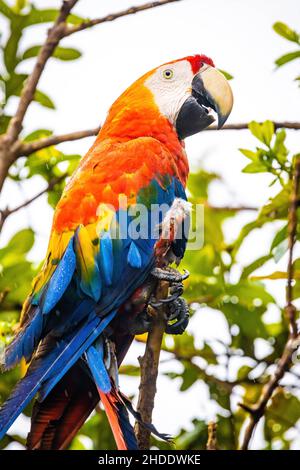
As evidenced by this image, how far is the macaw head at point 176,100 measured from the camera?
3465 millimetres

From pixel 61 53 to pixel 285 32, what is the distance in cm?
106

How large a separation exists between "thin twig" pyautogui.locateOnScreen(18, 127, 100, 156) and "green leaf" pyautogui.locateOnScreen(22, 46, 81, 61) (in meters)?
0.98

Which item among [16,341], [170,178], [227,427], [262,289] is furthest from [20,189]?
[227,427]

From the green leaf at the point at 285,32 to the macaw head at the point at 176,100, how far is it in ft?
1.10

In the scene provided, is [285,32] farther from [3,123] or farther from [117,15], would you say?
[3,123]

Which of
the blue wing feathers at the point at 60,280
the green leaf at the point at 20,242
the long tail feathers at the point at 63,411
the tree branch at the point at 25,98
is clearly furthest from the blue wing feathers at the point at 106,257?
the green leaf at the point at 20,242

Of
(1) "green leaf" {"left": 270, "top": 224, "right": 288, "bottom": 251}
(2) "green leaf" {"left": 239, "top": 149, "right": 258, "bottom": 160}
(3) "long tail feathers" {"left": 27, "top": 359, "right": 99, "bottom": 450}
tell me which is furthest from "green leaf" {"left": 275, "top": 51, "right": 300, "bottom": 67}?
(3) "long tail feathers" {"left": 27, "top": 359, "right": 99, "bottom": 450}

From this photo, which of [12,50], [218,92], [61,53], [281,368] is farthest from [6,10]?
[281,368]

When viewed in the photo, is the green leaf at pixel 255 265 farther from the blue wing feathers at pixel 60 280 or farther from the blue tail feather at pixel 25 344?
the blue tail feather at pixel 25 344

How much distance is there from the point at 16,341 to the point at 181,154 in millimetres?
1234

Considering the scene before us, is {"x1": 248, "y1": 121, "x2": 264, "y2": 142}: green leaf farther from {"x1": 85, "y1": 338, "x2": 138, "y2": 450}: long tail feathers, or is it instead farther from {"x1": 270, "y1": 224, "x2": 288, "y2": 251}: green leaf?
{"x1": 85, "y1": 338, "x2": 138, "y2": 450}: long tail feathers

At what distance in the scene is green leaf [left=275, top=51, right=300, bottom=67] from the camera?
339 centimetres

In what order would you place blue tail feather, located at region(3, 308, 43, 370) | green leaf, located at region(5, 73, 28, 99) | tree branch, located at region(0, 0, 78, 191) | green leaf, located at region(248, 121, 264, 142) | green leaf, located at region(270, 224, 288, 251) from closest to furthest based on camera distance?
tree branch, located at region(0, 0, 78, 191) < blue tail feather, located at region(3, 308, 43, 370) < green leaf, located at region(270, 224, 288, 251) < green leaf, located at region(248, 121, 264, 142) < green leaf, located at region(5, 73, 28, 99)

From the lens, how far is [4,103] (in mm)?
3418
